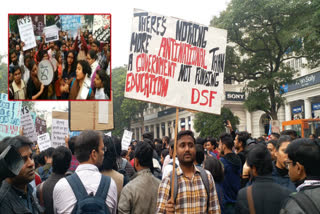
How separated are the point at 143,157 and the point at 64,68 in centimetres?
322

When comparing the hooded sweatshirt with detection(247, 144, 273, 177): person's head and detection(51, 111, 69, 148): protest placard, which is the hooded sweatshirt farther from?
detection(51, 111, 69, 148): protest placard

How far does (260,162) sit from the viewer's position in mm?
3713

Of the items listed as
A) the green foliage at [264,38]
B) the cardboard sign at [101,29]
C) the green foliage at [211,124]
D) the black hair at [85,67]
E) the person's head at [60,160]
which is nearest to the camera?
the person's head at [60,160]

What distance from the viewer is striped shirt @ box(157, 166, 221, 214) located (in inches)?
141

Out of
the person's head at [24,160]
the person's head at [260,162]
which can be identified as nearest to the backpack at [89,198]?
the person's head at [24,160]

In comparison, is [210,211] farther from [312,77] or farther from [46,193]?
[312,77]

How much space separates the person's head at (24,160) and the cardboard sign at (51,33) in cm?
401

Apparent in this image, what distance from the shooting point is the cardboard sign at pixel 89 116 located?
8.79 m

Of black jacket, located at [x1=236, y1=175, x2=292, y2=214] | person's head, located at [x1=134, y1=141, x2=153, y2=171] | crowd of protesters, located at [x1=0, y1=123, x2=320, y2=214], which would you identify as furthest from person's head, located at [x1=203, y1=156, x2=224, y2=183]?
black jacket, located at [x1=236, y1=175, x2=292, y2=214]

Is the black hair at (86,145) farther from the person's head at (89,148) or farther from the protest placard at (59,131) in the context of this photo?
the protest placard at (59,131)

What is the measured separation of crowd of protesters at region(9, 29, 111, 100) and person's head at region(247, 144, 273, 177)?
144 inches

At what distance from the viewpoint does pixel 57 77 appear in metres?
6.84

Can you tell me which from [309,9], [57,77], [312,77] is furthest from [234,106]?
[57,77]

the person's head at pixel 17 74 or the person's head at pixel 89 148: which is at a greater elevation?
the person's head at pixel 17 74
